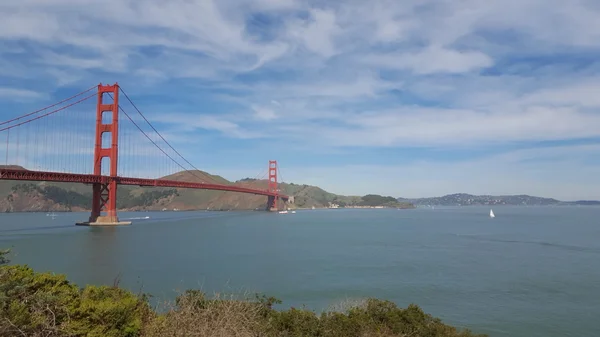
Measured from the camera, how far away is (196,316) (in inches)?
212

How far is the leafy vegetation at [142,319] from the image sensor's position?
4.82 m

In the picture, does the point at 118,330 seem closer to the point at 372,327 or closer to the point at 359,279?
the point at 372,327

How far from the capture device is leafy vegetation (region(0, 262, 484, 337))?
482cm

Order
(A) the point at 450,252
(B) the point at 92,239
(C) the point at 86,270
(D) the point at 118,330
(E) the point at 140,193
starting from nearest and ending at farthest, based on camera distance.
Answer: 1. (D) the point at 118,330
2. (C) the point at 86,270
3. (A) the point at 450,252
4. (B) the point at 92,239
5. (E) the point at 140,193

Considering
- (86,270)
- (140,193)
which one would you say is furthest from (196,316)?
(140,193)

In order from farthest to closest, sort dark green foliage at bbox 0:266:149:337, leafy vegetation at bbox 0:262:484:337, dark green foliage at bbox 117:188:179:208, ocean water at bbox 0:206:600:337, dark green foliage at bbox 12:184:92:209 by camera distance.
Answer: dark green foliage at bbox 117:188:179:208 < dark green foliage at bbox 12:184:92:209 < ocean water at bbox 0:206:600:337 < leafy vegetation at bbox 0:262:484:337 < dark green foliage at bbox 0:266:149:337

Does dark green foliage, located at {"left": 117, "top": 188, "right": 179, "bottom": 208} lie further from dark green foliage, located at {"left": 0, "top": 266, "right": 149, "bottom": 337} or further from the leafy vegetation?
dark green foliage, located at {"left": 0, "top": 266, "right": 149, "bottom": 337}

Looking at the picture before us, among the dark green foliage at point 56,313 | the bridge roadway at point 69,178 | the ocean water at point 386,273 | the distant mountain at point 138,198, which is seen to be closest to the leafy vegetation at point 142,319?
the dark green foliage at point 56,313

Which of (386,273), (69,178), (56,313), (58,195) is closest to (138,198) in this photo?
(58,195)

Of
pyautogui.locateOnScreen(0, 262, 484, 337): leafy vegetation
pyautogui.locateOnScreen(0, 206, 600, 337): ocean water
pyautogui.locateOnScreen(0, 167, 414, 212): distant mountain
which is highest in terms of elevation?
pyautogui.locateOnScreen(0, 167, 414, 212): distant mountain

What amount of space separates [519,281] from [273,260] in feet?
35.3

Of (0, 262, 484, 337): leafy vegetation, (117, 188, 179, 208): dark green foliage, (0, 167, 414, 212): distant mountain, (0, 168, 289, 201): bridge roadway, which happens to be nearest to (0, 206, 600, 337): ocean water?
(0, 262, 484, 337): leafy vegetation

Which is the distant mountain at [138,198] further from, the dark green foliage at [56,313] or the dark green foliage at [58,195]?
the dark green foliage at [56,313]

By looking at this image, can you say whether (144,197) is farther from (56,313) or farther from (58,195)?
(56,313)
